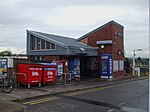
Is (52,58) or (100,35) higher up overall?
(100,35)

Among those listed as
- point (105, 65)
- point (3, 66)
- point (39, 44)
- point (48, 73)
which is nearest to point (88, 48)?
point (105, 65)

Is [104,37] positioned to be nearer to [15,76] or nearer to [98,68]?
[98,68]

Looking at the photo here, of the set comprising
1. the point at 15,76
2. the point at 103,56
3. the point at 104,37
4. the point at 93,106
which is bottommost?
the point at 93,106

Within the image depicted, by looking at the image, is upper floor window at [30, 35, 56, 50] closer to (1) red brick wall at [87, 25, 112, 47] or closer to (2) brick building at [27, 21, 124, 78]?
(2) brick building at [27, 21, 124, 78]

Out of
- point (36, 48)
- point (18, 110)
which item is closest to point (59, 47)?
point (36, 48)

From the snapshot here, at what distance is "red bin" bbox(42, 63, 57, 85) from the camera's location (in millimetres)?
17089

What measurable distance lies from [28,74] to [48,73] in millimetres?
2170

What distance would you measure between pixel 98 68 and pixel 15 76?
1352 centimetres

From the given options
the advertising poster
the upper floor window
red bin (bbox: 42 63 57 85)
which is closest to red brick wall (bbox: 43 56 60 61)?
the upper floor window

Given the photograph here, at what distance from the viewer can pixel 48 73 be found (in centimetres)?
1745

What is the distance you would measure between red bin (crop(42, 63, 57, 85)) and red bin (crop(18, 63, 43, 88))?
76 cm

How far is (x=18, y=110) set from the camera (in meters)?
8.63

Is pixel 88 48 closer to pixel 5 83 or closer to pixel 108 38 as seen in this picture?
pixel 108 38

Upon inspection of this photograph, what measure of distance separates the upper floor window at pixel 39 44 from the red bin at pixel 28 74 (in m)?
7.30
